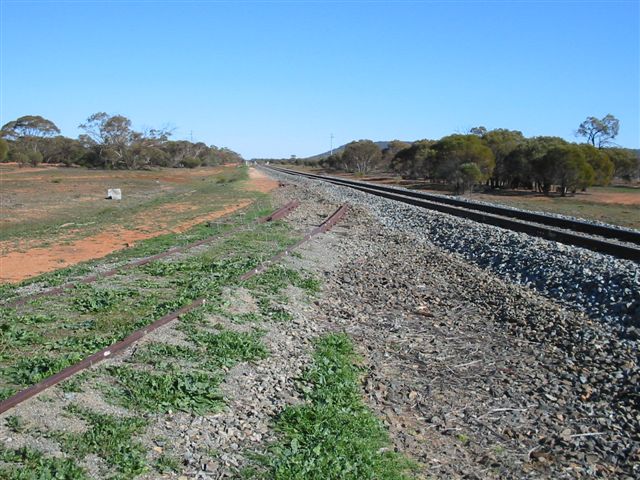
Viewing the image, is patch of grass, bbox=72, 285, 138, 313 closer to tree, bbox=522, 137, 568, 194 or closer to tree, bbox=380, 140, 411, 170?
tree, bbox=522, 137, 568, 194

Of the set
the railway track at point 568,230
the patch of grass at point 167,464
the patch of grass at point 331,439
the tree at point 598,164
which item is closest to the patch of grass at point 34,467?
the patch of grass at point 167,464

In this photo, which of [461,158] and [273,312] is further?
[461,158]

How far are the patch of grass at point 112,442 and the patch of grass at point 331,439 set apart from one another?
83cm

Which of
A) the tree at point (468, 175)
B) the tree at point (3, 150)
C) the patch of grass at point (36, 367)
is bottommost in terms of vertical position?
the patch of grass at point (36, 367)

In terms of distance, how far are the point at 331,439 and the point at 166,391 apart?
57.4 inches

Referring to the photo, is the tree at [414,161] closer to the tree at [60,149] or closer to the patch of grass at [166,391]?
the tree at [60,149]

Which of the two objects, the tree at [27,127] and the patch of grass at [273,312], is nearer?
the patch of grass at [273,312]

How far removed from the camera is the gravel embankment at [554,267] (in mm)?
8789

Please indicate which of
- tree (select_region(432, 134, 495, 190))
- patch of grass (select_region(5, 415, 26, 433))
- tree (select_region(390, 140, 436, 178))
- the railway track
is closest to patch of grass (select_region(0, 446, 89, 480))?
patch of grass (select_region(5, 415, 26, 433))

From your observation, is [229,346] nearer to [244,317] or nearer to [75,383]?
[244,317]

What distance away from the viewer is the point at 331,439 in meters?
4.72

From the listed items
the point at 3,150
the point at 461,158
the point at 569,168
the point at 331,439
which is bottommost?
the point at 331,439

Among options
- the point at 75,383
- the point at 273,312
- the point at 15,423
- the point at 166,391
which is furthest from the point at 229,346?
the point at 15,423

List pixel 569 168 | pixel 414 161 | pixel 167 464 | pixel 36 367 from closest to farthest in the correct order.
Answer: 1. pixel 167 464
2. pixel 36 367
3. pixel 569 168
4. pixel 414 161
